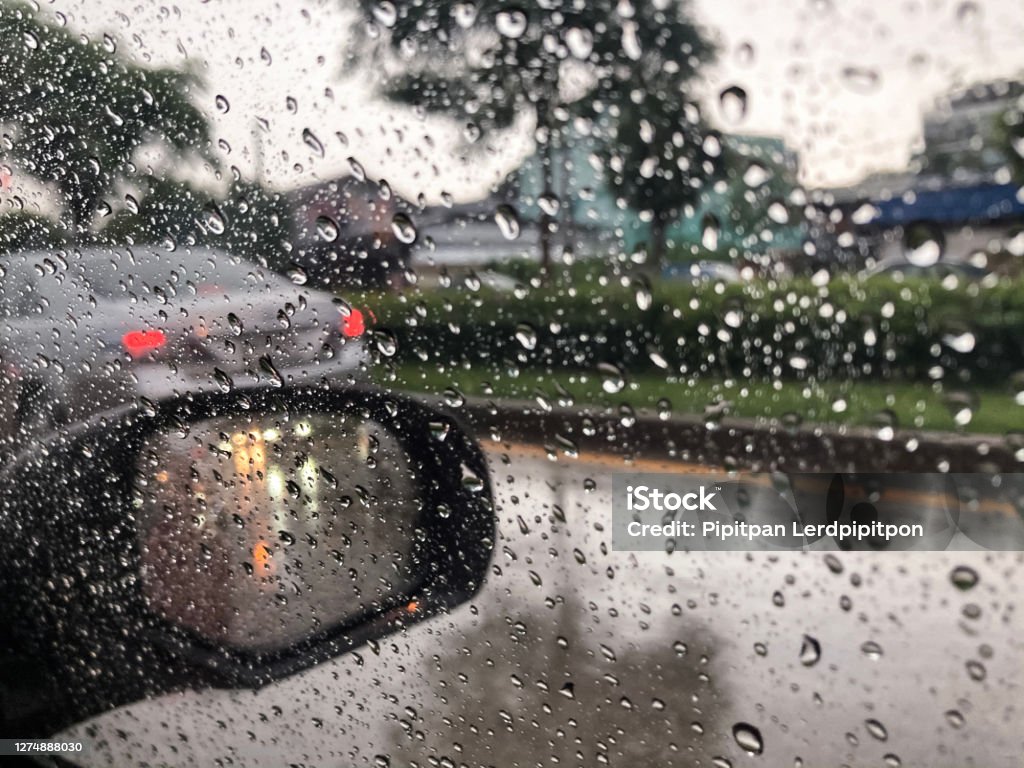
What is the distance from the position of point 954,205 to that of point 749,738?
2.80 feet

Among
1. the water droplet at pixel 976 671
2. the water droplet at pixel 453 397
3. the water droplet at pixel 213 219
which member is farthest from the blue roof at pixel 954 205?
the water droplet at pixel 213 219

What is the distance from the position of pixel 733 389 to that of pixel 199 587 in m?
1.66

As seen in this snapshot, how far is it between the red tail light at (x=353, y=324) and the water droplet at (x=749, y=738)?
1021mm

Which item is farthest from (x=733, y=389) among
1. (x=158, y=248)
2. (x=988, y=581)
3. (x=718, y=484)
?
(x=158, y=248)

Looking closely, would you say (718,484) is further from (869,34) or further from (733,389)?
(869,34)

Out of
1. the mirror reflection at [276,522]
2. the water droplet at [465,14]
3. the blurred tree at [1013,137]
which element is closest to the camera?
the blurred tree at [1013,137]

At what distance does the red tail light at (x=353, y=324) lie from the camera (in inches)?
73.4

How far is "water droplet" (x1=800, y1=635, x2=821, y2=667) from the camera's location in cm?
134

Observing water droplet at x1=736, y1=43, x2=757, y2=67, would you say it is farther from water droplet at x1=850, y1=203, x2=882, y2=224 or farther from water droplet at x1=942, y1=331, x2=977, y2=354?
water droplet at x1=942, y1=331, x2=977, y2=354

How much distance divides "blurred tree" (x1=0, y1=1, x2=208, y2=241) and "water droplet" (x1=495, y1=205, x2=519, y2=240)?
33.5 inches

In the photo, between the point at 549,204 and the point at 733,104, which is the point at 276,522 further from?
the point at 733,104

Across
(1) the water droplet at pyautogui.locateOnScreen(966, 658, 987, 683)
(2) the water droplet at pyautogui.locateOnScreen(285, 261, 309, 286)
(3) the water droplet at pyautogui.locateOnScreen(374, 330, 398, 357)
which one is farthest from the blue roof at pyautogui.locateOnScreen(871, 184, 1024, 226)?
(2) the water droplet at pyautogui.locateOnScreen(285, 261, 309, 286)

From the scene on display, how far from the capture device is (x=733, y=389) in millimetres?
1385

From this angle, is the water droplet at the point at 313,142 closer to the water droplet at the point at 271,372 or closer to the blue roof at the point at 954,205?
the water droplet at the point at 271,372
